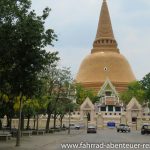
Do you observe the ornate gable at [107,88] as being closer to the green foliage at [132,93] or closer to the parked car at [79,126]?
the green foliage at [132,93]

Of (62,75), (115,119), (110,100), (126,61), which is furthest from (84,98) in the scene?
(62,75)

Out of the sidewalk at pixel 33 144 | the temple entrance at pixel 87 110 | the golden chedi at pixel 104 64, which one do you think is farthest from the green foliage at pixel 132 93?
the sidewalk at pixel 33 144

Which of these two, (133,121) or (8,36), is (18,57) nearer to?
(8,36)

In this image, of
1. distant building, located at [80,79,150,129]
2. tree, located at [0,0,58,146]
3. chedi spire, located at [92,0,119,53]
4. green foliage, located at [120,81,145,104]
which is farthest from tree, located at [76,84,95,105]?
tree, located at [0,0,58,146]

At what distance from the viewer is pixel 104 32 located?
13125 centimetres

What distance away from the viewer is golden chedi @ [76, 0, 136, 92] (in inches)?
4963

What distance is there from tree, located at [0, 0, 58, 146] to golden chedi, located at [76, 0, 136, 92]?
102 meters

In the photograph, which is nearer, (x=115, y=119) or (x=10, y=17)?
(x=10, y=17)

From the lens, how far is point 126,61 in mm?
133875

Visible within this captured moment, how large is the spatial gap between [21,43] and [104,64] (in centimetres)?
10927

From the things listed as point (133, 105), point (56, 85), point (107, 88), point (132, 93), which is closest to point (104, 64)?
point (107, 88)

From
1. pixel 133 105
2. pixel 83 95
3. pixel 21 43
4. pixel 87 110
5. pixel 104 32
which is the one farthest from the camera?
pixel 104 32

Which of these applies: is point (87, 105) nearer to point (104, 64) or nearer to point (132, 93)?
point (132, 93)

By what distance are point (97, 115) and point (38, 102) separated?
51026 millimetres
